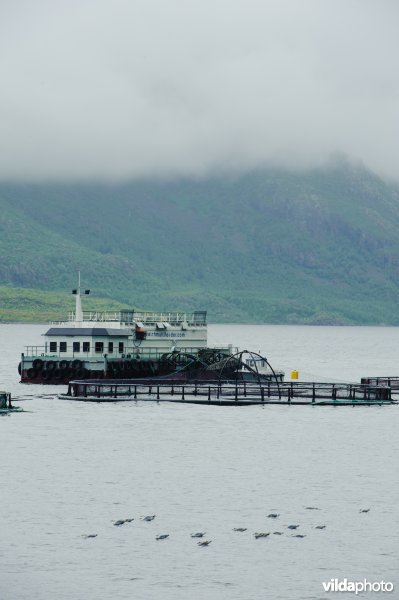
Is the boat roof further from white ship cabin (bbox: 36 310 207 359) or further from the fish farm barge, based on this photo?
the fish farm barge

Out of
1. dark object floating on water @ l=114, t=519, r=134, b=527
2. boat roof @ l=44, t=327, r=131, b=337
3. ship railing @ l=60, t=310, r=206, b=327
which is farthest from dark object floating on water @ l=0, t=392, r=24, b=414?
dark object floating on water @ l=114, t=519, r=134, b=527

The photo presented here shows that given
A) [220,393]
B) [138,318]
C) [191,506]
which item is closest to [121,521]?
[191,506]

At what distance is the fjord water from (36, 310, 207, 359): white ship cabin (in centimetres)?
3212

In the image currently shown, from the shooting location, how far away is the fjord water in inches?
2007

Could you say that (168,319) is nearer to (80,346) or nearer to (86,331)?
(86,331)

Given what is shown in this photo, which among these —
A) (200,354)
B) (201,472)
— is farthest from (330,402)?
(201,472)

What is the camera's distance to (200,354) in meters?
149

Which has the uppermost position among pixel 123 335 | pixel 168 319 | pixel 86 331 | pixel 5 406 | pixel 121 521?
pixel 168 319

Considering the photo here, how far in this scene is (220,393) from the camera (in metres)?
126

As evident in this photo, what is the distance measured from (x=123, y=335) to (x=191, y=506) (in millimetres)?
79518

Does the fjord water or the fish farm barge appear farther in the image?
the fish farm barge

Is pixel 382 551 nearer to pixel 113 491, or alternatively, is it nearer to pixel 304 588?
pixel 304 588

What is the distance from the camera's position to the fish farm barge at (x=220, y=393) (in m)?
118

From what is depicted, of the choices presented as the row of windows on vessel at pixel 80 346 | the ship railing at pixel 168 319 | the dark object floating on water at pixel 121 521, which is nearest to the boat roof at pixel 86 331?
the row of windows on vessel at pixel 80 346
